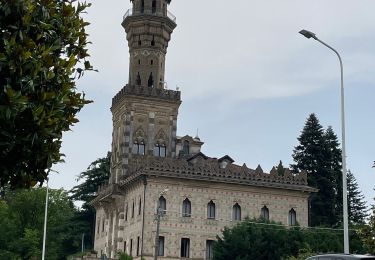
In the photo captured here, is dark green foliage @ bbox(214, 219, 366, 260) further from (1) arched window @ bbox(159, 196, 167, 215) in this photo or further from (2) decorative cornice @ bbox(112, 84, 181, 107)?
(2) decorative cornice @ bbox(112, 84, 181, 107)

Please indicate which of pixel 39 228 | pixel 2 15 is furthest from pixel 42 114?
pixel 39 228

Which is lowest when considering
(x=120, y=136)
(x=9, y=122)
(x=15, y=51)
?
(x=9, y=122)

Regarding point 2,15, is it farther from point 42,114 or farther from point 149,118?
point 149,118

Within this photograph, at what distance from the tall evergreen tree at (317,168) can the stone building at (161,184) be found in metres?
11.3

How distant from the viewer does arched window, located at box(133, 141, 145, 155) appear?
234 feet

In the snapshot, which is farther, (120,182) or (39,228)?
(39,228)

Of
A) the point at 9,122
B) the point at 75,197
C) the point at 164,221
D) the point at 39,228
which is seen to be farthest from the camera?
the point at 75,197

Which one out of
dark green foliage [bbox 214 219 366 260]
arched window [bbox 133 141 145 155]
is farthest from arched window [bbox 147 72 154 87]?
dark green foliage [bbox 214 219 366 260]

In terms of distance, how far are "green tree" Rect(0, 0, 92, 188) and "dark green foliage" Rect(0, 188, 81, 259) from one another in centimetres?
6515

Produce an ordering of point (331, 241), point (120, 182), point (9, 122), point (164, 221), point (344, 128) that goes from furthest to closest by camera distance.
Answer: point (120, 182)
point (164, 221)
point (331, 241)
point (344, 128)
point (9, 122)

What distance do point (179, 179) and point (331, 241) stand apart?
13395mm

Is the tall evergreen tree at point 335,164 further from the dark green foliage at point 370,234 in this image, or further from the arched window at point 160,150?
the dark green foliage at point 370,234

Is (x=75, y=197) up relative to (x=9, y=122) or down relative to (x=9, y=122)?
up

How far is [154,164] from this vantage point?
209ft
